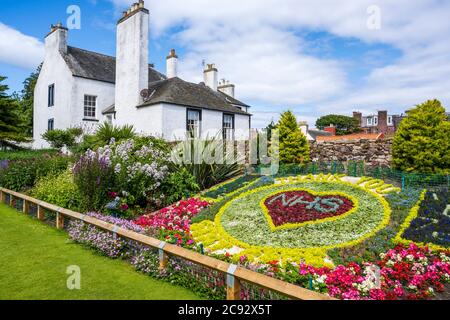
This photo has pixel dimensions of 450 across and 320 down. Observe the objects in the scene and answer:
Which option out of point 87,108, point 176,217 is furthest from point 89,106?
point 176,217

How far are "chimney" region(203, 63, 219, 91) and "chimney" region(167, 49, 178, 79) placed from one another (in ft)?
8.58

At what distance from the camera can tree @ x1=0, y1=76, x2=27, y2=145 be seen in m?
23.8

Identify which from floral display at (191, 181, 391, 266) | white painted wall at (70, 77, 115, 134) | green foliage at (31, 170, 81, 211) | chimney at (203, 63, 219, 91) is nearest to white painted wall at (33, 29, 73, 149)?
white painted wall at (70, 77, 115, 134)

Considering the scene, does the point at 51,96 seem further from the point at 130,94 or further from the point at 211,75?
the point at 211,75

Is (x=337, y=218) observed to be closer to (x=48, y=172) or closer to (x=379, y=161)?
(x=379, y=161)

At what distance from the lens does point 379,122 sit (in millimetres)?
43438

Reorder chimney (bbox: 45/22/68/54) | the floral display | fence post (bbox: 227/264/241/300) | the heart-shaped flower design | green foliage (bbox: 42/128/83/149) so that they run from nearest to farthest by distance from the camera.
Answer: fence post (bbox: 227/264/241/300) → the floral display → the heart-shaped flower design → green foliage (bbox: 42/128/83/149) → chimney (bbox: 45/22/68/54)

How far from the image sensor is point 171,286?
450 centimetres

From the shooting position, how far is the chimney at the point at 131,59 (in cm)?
1884

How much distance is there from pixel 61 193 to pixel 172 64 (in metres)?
17.6

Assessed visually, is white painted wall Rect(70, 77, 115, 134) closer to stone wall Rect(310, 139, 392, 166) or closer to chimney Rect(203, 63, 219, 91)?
chimney Rect(203, 63, 219, 91)

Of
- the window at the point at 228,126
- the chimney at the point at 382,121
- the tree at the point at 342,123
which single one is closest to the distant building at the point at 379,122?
the chimney at the point at 382,121

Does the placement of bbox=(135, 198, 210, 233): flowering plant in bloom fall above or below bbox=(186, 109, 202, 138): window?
below
